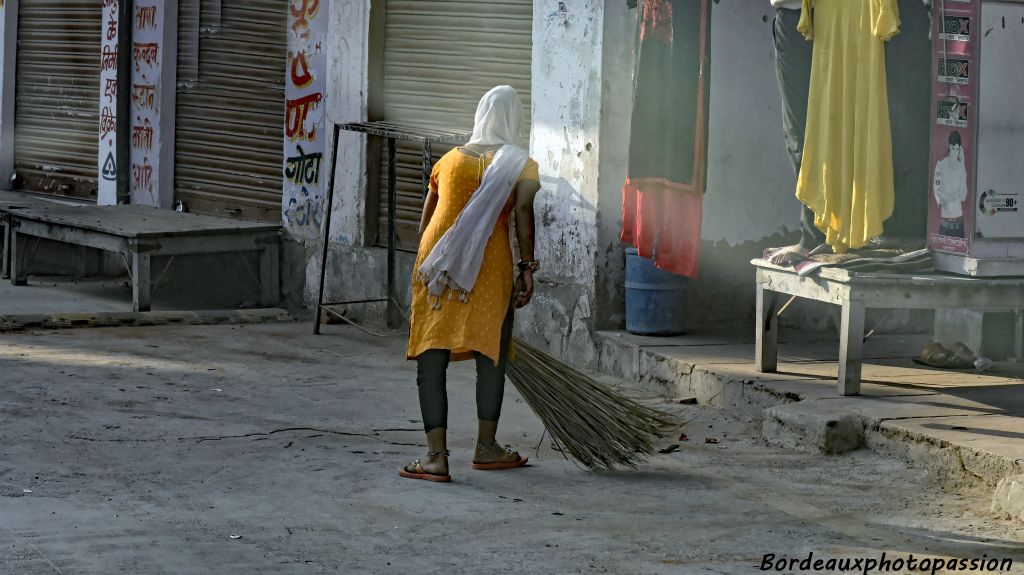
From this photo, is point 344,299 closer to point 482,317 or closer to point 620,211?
point 620,211

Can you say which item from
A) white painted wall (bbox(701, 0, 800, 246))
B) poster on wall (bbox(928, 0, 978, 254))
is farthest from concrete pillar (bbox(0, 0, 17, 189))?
poster on wall (bbox(928, 0, 978, 254))

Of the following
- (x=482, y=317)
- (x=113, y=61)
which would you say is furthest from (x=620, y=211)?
(x=113, y=61)

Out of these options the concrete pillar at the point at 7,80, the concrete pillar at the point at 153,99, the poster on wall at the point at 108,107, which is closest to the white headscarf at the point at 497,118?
the concrete pillar at the point at 153,99

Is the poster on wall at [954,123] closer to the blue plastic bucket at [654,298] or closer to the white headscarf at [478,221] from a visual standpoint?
the blue plastic bucket at [654,298]

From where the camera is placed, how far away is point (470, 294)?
5.63 metres

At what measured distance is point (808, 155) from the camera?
275 inches

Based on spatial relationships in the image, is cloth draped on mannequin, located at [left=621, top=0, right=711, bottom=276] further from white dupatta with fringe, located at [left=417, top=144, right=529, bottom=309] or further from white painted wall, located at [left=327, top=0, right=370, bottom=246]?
white painted wall, located at [left=327, top=0, right=370, bottom=246]

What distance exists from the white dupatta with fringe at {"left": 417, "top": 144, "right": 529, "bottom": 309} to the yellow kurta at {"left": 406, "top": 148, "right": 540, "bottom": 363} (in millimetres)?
34

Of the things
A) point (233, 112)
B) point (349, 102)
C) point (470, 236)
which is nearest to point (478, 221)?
point (470, 236)

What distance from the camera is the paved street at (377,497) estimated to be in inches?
179

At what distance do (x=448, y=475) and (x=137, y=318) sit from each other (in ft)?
16.3

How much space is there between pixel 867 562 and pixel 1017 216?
2640 millimetres

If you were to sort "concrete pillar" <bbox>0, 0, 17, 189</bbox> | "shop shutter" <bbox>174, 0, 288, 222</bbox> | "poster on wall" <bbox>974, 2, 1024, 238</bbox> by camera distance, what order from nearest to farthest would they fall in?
"poster on wall" <bbox>974, 2, 1024, 238</bbox> → "shop shutter" <bbox>174, 0, 288, 222</bbox> → "concrete pillar" <bbox>0, 0, 17, 189</bbox>

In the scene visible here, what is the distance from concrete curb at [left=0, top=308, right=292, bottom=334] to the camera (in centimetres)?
953
